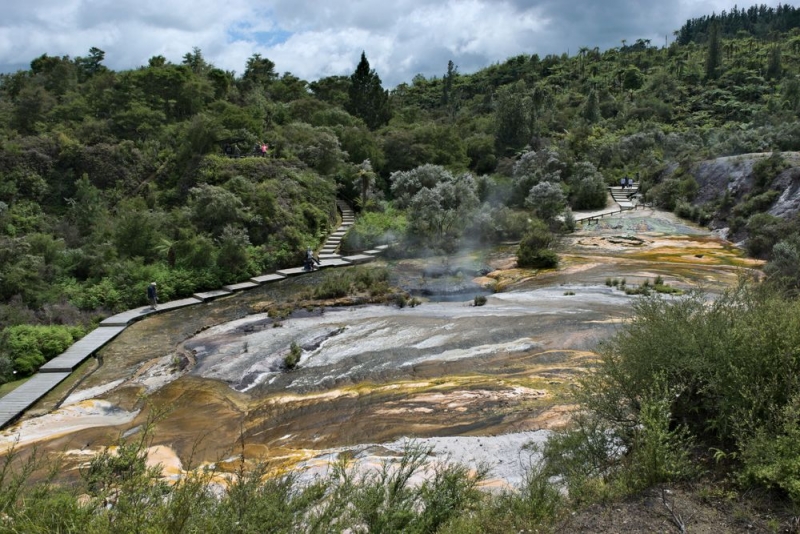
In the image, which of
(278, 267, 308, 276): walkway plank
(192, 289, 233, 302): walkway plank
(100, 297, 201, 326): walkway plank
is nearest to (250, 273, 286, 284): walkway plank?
(278, 267, 308, 276): walkway plank

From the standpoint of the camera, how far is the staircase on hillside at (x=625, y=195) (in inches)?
1197

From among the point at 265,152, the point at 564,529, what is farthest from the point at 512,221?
the point at 564,529

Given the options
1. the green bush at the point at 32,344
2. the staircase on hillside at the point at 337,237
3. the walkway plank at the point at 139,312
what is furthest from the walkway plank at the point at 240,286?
the green bush at the point at 32,344

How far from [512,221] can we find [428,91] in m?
59.4

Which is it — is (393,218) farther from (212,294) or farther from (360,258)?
(212,294)

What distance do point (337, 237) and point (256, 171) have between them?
4977 mm

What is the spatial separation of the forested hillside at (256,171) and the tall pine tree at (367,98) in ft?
0.47

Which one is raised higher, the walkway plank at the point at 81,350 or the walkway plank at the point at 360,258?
the walkway plank at the point at 360,258

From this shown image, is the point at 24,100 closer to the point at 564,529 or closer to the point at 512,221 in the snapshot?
the point at 512,221

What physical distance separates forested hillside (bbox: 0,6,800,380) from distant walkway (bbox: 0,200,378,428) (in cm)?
44

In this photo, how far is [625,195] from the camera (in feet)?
108

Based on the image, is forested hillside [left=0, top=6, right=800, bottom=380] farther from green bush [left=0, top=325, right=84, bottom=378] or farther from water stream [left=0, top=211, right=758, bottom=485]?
water stream [left=0, top=211, right=758, bottom=485]

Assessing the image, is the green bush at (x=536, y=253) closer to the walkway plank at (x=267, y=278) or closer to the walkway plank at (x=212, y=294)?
the walkway plank at (x=267, y=278)

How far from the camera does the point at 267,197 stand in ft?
68.0
